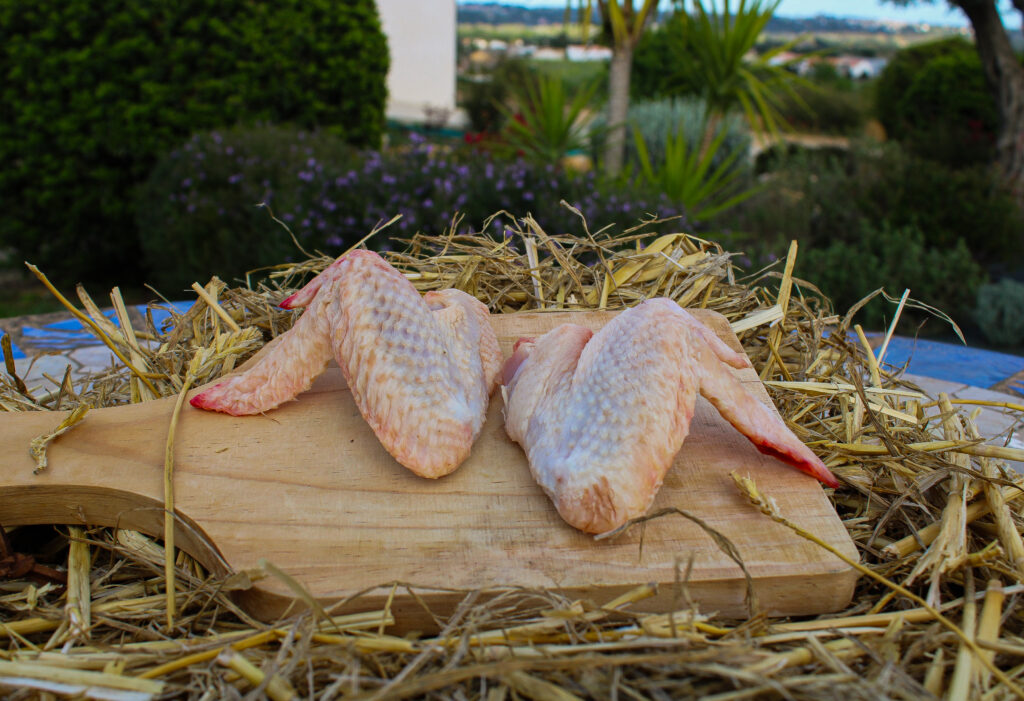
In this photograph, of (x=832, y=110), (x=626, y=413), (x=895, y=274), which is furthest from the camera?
(x=832, y=110)

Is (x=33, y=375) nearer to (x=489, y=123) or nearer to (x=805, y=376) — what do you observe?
(x=805, y=376)

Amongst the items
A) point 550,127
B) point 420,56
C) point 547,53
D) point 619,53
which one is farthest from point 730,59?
point 547,53

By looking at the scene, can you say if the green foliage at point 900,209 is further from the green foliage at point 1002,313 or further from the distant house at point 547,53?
the distant house at point 547,53

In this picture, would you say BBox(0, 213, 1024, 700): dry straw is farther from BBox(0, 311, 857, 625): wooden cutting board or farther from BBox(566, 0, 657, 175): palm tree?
BBox(566, 0, 657, 175): palm tree

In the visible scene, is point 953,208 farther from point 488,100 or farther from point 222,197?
point 488,100

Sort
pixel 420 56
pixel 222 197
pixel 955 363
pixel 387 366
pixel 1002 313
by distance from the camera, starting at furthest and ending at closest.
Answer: pixel 420 56 < pixel 1002 313 < pixel 222 197 < pixel 955 363 < pixel 387 366

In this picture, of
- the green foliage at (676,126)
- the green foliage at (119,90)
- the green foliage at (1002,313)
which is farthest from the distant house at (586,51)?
the green foliage at (1002,313)
